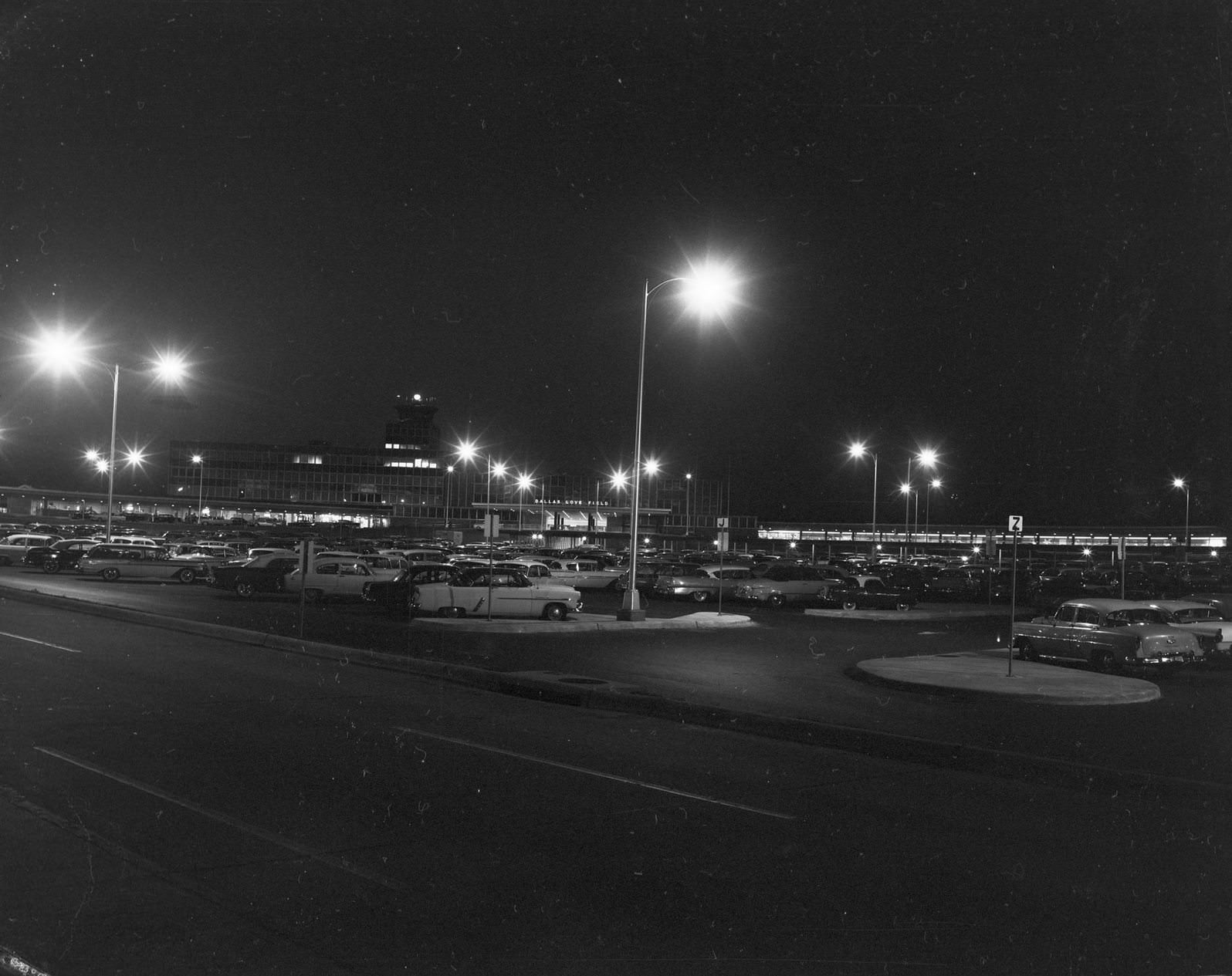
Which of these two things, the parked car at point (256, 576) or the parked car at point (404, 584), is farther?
the parked car at point (256, 576)

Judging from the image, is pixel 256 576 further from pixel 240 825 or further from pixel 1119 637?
pixel 240 825

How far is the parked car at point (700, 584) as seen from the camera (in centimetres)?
3903

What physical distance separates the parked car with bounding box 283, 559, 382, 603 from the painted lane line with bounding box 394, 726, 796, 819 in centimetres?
2187

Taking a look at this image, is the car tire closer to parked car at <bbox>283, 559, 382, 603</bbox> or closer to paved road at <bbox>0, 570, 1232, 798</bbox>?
paved road at <bbox>0, 570, 1232, 798</bbox>

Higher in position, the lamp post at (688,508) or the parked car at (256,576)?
the lamp post at (688,508)

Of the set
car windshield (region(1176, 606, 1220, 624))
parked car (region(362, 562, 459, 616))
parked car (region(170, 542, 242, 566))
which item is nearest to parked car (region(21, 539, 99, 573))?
parked car (region(170, 542, 242, 566))

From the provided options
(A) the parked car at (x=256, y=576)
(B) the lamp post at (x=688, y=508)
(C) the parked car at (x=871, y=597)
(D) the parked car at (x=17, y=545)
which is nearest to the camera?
(A) the parked car at (x=256, y=576)

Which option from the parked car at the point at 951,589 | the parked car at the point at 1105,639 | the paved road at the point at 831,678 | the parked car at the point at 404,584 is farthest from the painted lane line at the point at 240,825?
the parked car at the point at 951,589

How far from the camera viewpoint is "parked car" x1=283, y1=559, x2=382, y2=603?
33469 millimetres

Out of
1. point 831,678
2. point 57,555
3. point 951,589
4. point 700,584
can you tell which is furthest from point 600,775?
point 57,555

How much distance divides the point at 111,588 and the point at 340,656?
19.4 metres

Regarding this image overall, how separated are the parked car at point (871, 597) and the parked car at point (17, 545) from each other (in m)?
35.0

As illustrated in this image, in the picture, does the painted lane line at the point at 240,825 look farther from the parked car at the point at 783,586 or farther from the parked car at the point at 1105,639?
the parked car at the point at 783,586

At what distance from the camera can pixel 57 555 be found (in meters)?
44.9
